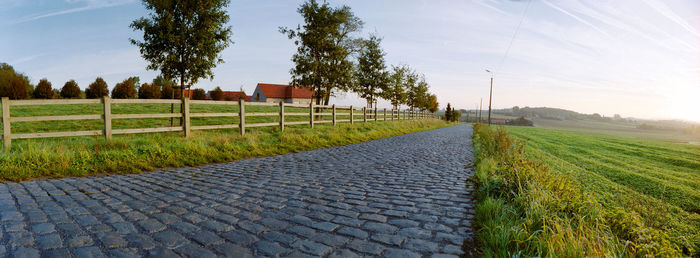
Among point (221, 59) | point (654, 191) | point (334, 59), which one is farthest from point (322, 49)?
point (654, 191)

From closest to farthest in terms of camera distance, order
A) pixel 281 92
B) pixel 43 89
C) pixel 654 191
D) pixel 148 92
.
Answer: pixel 654 191, pixel 43 89, pixel 148 92, pixel 281 92

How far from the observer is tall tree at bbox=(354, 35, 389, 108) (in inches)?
1120

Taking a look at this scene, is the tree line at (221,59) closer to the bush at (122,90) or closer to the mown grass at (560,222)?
the bush at (122,90)

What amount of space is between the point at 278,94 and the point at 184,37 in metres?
60.6

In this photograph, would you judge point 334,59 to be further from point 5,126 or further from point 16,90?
point 16,90

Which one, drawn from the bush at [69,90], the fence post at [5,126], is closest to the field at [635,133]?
the fence post at [5,126]

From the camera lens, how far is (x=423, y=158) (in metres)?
8.38

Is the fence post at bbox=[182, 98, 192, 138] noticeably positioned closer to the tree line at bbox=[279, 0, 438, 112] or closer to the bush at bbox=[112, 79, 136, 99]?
the tree line at bbox=[279, 0, 438, 112]

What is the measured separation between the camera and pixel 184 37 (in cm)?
1170

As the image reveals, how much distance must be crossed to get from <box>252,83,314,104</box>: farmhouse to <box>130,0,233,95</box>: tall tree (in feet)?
188

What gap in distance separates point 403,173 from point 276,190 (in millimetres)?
2729

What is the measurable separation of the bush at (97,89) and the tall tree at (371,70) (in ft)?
99.8

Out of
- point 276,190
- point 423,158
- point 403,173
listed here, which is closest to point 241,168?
point 276,190

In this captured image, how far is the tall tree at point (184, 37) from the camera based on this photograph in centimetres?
1142
